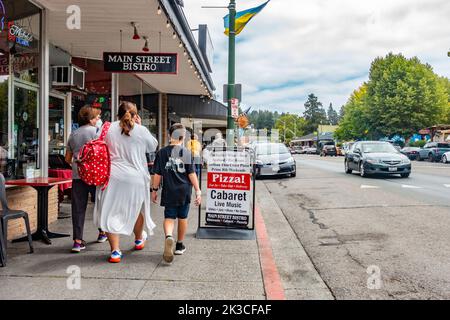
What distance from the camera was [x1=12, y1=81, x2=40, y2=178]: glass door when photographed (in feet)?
25.5

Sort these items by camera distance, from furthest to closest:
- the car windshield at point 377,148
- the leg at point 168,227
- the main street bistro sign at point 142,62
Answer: the car windshield at point 377,148 < the main street bistro sign at point 142,62 < the leg at point 168,227

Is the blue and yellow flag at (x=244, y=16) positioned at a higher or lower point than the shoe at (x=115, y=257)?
higher

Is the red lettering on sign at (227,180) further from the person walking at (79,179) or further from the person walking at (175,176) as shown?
the person walking at (79,179)

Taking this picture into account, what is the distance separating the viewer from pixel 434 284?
4.37m

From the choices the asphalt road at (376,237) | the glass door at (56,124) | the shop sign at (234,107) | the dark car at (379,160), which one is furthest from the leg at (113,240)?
the dark car at (379,160)

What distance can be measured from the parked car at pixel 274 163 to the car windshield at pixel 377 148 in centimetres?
293

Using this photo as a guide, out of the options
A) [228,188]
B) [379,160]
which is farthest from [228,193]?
[379,160]

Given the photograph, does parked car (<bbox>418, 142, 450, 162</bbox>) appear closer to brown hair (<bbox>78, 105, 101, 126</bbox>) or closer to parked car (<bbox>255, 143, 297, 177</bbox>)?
parked car (<bbox>255, 143, 297, 177</bbox>)

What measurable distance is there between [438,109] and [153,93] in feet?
141

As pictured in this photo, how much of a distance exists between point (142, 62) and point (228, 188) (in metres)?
4.13


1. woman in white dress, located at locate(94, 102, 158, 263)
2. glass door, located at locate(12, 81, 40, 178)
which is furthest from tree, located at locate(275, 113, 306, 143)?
woman in white dress, located at locate(94, 102, 158, 263)

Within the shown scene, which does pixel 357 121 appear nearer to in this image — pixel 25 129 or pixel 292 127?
pixel 25 129

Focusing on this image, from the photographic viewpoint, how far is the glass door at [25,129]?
25.5ft

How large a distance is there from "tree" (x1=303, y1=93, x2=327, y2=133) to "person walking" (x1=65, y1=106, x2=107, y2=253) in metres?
136
